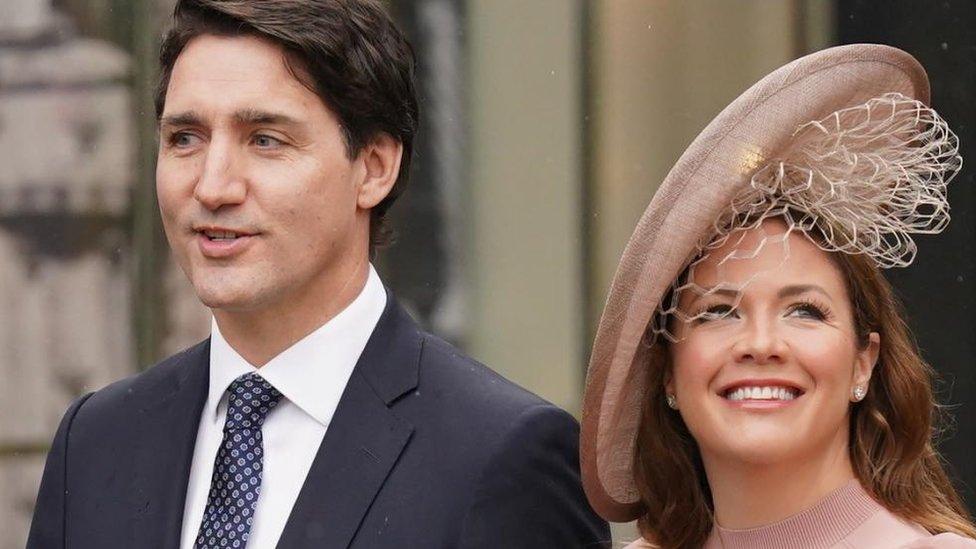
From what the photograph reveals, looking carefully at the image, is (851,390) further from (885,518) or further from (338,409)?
(338,409)

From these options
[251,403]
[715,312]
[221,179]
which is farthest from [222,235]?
[715,312]

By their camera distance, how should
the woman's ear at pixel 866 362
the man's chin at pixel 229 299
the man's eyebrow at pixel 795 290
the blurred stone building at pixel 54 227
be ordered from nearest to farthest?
1. the man's eyebrow at pixel 795 290
2. the woman's ear at pixel 866 362
3. the man's chin at pixel 229 299
4. the blurred stone building at pixel 54 227

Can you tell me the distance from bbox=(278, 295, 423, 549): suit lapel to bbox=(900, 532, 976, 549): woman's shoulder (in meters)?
0.91

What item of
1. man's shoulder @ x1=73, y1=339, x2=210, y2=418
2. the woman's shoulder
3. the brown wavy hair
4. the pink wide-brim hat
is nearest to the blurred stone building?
man's shoulder @ x1=73, y1=339, x2=210, y2=418

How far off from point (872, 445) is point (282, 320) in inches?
42.6

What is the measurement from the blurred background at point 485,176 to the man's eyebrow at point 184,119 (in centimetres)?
249

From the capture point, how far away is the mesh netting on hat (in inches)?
126

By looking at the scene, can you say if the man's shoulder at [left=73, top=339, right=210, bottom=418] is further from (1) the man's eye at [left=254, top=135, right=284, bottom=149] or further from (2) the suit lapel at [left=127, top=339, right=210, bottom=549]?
(1) the man's eye at [left=254, top=135, right=284, bottom=149]

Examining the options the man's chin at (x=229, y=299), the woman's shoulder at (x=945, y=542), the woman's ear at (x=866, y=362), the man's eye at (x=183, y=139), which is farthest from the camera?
the man's eye at (x=183, y=139)

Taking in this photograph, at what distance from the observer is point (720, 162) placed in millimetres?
3139

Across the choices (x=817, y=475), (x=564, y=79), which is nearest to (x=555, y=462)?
(x=817, y=475)

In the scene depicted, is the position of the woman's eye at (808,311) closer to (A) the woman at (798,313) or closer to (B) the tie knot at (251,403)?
(A) the woman at (798,313)

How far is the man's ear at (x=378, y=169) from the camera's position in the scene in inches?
142

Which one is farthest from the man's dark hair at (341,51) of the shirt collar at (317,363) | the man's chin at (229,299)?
the man's chin at (229,299)
